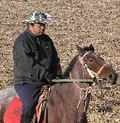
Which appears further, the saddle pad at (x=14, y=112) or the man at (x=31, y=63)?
the saddle pad at (x=14, y=112)

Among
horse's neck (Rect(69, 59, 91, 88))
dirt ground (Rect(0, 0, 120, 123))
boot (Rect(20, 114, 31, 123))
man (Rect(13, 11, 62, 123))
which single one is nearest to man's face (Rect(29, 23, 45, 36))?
man (Rect(13, 11, 62, 123))

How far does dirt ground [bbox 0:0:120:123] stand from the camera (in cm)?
1038

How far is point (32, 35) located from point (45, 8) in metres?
23.5

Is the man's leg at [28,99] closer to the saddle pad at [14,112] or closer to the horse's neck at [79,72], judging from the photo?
the saddle pad at [14,112]

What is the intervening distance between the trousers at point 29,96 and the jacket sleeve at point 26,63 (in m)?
0.17

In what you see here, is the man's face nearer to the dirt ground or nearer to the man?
the man

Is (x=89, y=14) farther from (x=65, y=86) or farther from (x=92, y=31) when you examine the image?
(x=65, y=86)

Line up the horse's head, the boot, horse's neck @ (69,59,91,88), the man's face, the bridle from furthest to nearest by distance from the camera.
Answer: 1. the man's face
2. the boot
3. horse's neck @ (69,59,91,88)
4. the bridle
5. the horse's head

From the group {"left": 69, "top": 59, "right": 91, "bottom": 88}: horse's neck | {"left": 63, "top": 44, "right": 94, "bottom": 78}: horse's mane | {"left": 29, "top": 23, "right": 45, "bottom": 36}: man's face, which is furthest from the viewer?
{"left": 29, "top": 23, "right": 45, "bottom": 36}: man's face

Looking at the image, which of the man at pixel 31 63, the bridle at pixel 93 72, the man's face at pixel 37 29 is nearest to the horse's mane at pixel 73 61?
the bridle at pixel 93 72

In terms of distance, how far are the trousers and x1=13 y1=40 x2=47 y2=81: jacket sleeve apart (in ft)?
0.57

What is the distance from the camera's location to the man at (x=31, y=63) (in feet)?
19.0

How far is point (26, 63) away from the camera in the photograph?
18.9 feet

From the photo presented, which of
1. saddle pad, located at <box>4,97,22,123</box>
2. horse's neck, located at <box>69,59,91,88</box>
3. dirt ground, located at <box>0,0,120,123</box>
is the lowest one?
dirt ground, located at <box>0,0,120,123</box>
